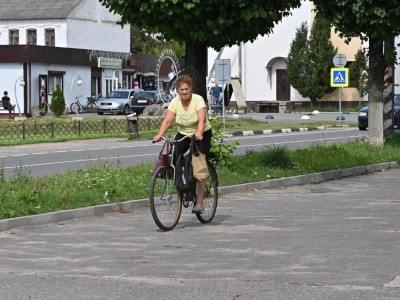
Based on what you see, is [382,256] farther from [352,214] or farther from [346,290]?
[352,214]

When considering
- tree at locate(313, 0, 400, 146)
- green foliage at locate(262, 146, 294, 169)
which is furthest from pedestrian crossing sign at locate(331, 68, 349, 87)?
green foliage at locate(262, 146, 294, 169)

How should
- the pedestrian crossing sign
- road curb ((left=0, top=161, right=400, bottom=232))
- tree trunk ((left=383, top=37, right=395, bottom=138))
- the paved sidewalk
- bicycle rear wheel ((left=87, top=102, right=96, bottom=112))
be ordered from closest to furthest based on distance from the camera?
the paved sidewalk → road curb ((left=0, top=161, right=400, bottom=232)) → tree trunk ((left=383, top=37, right=395, bottom=138)) → the pedestrian crossing sign → bicycle rear wheel ((left=87, top=102, right=96, bottom=112))

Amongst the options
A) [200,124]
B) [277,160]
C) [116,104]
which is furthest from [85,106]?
[200,124]

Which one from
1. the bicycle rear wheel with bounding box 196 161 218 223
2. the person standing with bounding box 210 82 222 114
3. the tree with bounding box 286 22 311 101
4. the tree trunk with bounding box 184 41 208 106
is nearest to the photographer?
the bicycle rear wheel with bounding box 196 161 218 223

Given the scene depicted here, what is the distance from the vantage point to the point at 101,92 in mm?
74875

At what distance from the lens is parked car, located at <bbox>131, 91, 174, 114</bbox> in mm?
63219

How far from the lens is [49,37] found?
3031 inches

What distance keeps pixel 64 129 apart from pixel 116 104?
2171 centimetres

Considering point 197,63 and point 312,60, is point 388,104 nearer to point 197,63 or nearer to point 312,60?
point 197,63

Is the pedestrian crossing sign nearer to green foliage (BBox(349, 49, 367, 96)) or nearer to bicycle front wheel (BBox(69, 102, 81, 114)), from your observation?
bicycle front wheel (BBox(69, 102, 81, 114))

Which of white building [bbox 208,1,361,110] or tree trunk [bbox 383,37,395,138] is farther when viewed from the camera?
white building [bbox 208,1,361,110]

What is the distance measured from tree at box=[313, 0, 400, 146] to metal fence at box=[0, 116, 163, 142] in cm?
1436

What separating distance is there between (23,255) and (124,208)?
4322mm

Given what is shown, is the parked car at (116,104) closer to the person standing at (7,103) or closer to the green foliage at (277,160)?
the person standing at (7,103)
